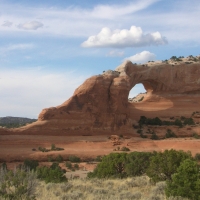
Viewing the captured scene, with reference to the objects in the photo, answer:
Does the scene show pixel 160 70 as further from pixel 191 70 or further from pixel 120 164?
pixel 120 164

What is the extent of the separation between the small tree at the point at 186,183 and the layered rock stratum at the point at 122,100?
20.3m

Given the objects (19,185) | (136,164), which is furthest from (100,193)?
(136,164)

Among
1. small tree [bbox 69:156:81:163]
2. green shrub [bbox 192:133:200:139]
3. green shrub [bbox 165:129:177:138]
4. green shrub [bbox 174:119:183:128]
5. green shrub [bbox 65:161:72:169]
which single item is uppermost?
green shrub [bbox 174:119:183:128]

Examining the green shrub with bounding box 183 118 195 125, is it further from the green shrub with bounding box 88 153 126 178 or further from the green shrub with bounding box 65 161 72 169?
the green shrub with bounding box 88 153 126 178

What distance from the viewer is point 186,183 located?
32.2 feet

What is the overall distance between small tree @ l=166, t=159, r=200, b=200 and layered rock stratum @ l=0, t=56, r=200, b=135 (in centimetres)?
2034

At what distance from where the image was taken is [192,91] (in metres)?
43.4

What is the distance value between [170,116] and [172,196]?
104 feet

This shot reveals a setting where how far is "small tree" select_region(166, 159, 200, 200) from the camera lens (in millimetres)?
9602

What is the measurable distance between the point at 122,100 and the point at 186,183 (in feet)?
83.6

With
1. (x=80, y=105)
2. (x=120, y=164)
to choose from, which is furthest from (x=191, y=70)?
(x=120, y=164)

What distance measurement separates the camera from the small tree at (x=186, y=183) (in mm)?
9602

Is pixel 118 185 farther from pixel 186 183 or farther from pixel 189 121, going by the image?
pixel 189 121

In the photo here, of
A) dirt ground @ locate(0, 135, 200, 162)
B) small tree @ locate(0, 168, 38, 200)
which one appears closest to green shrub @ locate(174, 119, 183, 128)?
dirt ground @ locate(0, 135, 200, 162)
